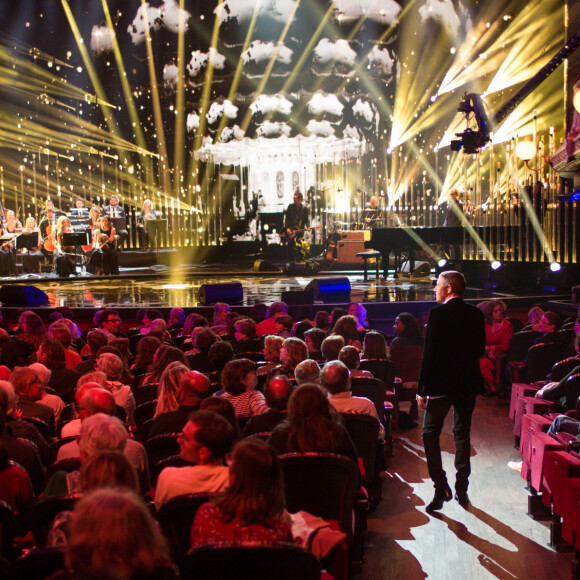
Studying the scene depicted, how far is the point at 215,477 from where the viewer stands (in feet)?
7.70

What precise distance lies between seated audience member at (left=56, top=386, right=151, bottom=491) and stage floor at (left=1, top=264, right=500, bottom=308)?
21.1 feet

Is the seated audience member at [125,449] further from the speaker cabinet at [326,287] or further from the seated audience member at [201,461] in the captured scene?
the speaker cabinet at [326,287]

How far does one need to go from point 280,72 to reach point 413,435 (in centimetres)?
1513

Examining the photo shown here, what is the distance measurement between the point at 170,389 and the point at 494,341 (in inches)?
169

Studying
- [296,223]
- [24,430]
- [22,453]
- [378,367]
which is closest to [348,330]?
[378,367]

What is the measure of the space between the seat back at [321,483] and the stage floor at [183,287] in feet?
22.9

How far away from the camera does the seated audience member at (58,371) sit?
4617 mm

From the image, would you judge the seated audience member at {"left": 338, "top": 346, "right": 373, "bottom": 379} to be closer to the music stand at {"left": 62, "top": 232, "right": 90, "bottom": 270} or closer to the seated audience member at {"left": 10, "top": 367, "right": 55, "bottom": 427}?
the seated audience member at {"left": 10, "top": 367, "right": 55, "bottom": 427}

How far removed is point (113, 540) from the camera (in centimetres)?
145

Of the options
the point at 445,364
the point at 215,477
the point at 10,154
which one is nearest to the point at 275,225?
the point at 10,154

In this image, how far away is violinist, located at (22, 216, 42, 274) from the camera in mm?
15875

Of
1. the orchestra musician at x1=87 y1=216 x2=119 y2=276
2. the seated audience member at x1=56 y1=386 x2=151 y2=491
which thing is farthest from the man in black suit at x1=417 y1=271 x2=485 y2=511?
the orchestra musician at x1=87 y1=216 x2=119 y2=276

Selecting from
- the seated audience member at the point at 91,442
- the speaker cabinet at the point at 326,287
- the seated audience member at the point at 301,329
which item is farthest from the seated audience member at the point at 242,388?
the speaker cabinet at the point at 326,287

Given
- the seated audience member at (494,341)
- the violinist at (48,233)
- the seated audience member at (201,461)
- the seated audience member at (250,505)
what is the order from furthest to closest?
the violinist at (48,233), the seated audience member at (494,341), the seated audience member at (201,461), the seated audience member at (250,505)
